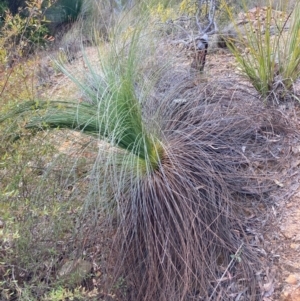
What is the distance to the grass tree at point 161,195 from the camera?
1935 millimetres

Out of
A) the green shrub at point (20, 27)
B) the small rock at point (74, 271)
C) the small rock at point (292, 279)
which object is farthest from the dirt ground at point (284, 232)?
the small rock at point (74, 271)

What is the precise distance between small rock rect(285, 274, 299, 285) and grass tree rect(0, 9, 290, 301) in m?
0.15

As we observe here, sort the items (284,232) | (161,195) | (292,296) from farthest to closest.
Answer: (284,232) → (161,195) → (292,296)

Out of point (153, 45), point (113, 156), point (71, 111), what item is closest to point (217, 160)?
point (113, 156)

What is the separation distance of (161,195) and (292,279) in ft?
2.30

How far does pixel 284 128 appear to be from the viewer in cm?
260

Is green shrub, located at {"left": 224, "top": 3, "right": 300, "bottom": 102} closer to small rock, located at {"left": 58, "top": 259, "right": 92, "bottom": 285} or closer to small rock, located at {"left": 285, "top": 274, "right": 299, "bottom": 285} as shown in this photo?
small rock, located at {"left": 285, "top": 274, "right": 299, "bottom": 285}

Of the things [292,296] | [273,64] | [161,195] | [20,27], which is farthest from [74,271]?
[273,64]

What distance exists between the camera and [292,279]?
1.92 metres

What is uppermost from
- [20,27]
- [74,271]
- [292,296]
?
[20,27]

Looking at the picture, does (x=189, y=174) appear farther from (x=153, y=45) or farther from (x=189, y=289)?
(x=153, y=45)

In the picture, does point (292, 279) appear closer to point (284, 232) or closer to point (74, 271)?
point (284, 232)

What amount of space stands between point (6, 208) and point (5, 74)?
26.5 inches

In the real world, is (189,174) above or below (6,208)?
below
